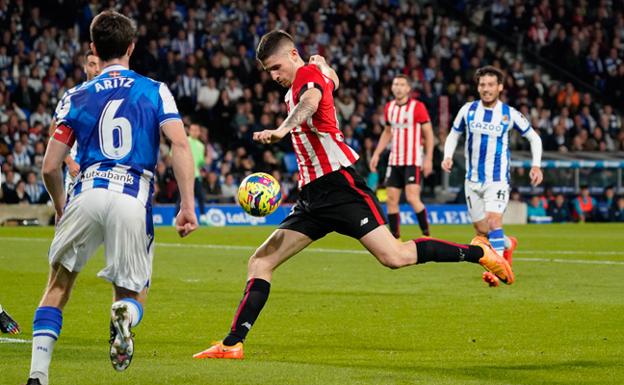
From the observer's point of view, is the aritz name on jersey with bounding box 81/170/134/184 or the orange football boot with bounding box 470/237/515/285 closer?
the aritz name on jersey with bounding box 81/170/134/184

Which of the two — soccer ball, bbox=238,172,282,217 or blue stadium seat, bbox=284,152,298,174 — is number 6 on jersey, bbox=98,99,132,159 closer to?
soccer ball, bbox=238,172,282,217

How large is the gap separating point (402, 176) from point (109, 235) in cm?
1416

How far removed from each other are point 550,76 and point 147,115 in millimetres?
33214

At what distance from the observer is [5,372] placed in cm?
738

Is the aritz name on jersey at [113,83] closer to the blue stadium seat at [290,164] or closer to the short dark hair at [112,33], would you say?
the short dark hair at [112,33]

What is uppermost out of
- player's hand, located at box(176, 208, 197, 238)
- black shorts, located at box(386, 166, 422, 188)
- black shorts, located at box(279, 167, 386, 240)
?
player's hand, located at box(176, 208, 197, 238)

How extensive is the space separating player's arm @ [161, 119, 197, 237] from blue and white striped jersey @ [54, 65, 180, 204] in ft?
0.21

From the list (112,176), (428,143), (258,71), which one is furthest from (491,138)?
(258,71)

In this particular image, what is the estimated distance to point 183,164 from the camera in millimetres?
6359

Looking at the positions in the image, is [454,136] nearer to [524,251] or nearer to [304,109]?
[524,251]

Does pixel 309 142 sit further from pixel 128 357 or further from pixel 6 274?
pixel 6 274

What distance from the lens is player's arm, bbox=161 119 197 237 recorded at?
6328 millimetres

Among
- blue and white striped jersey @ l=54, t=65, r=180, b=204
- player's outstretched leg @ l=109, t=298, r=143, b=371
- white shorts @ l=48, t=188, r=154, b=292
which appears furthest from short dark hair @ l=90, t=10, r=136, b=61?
player's outstretched leg @ l=109, t=298, r=143, b=371

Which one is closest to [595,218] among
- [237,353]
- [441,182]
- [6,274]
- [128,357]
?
[441,182]
